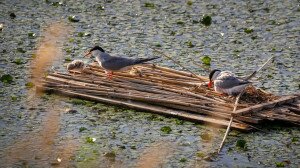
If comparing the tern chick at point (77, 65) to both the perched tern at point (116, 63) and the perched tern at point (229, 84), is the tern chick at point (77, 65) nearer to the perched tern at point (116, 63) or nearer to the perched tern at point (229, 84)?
the perched tern at point (116, 63)

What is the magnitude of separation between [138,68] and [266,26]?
2.86 m

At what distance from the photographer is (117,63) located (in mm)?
9156

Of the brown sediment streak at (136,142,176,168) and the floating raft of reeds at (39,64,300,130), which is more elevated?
the floating raft of reeds at (39,64,300,130)

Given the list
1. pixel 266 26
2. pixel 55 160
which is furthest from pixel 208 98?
pixel 266 26

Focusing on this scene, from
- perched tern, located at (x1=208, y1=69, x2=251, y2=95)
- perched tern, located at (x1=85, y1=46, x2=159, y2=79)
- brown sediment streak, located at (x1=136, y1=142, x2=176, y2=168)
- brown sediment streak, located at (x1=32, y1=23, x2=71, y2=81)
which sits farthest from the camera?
brown sediment streak, located at (x1=32, y1=23, x2=71, y2=81)

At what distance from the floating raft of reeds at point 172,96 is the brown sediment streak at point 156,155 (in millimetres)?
690

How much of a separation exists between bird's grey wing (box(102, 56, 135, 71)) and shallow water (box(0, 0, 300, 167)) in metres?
0.78

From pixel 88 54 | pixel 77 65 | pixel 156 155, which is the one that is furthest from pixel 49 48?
pixel 156 155

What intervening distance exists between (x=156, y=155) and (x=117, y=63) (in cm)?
230

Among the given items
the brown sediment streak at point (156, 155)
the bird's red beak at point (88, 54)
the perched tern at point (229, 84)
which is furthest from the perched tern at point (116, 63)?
the brown sediment streak at point (156, 155)

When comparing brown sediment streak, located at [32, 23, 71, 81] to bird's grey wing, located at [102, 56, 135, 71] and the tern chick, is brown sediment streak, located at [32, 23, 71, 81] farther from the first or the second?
bird's grey wing, located at [102, 56, 135, 71]

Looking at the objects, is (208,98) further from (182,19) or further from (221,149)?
(182,19)

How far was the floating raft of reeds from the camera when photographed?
7809 millimetres

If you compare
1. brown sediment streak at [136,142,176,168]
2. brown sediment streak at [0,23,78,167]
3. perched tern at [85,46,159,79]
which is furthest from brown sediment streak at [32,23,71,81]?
brown sediment streak at [136,142,176,168]
